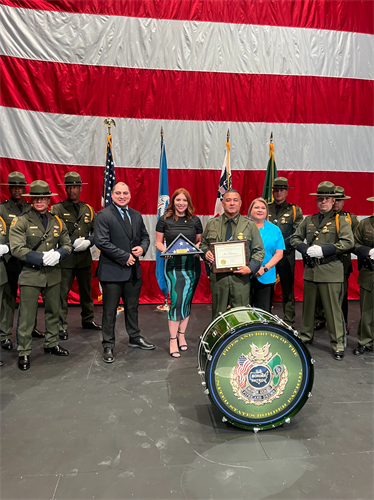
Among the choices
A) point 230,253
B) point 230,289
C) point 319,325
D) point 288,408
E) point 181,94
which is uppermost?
point 181,94

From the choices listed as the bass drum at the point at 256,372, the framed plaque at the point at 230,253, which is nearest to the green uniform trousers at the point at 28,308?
the framed plaque at the point at 230,253

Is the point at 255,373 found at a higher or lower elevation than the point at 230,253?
lower

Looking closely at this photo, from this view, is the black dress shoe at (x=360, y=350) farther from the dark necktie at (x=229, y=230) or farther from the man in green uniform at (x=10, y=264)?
the man in green uniform at (x=10, y=264)

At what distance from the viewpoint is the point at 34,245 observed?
3902 millimetres

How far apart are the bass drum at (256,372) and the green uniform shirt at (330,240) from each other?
64.3 inches

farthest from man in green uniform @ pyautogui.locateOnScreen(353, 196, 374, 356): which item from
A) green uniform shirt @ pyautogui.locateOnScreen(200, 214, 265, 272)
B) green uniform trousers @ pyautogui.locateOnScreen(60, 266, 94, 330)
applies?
green uniform trousers @ pyautogui.locateOnScreen(60, 266, 94, 330)

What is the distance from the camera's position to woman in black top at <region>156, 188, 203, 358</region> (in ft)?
13.7

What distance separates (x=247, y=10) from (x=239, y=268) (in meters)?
4.50

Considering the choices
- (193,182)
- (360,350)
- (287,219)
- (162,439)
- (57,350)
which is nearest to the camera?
(162,439)

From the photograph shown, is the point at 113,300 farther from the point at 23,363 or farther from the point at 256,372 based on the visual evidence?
the point at 256,372

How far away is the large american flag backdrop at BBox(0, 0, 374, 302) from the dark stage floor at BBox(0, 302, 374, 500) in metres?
2.81

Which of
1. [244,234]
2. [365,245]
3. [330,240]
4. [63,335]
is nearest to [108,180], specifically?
[63,335]

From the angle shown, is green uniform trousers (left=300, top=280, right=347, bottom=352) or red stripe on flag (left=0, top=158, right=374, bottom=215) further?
red stripe on flag (left=0, top=158, right=374, bottom=215)

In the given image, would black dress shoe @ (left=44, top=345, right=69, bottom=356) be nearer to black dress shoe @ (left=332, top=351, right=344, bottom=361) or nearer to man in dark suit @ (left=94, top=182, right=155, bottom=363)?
man in dark suit @ (left=94, top=182, right=155, bottom=363)
